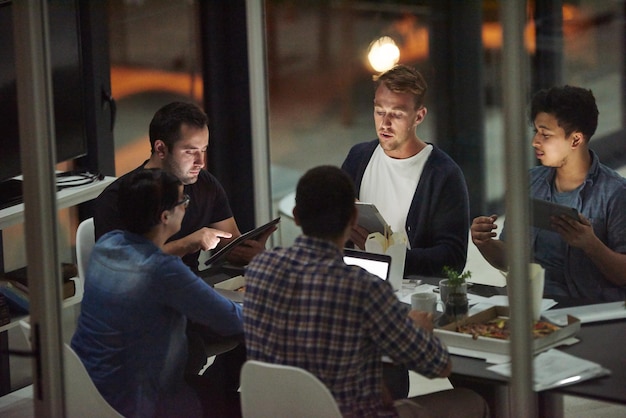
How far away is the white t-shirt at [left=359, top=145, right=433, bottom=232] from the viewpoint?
4102 mm

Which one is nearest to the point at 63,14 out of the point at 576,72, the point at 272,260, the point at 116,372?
the point at 116,372

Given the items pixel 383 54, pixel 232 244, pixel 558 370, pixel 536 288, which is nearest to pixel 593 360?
pixel 558 370

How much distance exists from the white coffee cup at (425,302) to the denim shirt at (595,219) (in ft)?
1.33

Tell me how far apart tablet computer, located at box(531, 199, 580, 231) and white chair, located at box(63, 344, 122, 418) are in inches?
58.4

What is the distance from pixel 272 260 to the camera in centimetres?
284

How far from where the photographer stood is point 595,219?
371cm

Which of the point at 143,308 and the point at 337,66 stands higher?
the point at 337,66

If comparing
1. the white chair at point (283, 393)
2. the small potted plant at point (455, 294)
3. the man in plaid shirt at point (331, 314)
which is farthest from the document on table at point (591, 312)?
the white chair at point (283, 393)

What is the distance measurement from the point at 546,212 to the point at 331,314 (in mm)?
1123

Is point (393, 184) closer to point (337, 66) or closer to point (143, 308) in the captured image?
point (143, 308)

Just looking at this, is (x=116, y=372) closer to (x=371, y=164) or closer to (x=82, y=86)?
(x=371, y=164)

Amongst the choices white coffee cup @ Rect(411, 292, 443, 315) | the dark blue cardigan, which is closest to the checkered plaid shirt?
white coffee cup @ Rect(411, 292, 443, 315)

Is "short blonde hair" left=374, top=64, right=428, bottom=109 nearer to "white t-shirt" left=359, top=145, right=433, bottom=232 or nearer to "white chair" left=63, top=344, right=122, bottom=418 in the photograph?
"white t-shirt" left=359, top=145, right=433, bottom=232

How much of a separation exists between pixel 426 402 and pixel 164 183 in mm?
1057
